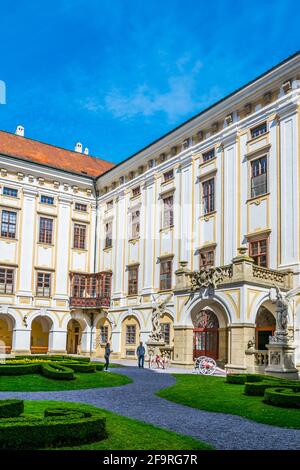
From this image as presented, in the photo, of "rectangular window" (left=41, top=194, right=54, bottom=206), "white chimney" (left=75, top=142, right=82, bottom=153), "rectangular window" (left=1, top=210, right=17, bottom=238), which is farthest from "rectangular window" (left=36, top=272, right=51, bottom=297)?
"white chimney" (left=75, top=142, right=82, bottom=153)

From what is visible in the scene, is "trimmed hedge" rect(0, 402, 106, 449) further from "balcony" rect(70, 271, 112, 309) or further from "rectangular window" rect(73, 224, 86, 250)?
"rectangular window" rect(73, 224, 86, 250)

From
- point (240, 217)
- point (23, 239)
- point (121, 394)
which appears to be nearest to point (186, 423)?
point (121, 394)

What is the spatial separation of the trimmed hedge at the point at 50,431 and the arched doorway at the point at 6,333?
27.5 meters

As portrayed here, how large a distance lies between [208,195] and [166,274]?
549cm

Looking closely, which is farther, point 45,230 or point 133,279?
point 45,230

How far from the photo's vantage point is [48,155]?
41406 millimetres

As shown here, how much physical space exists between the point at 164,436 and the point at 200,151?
2352cm

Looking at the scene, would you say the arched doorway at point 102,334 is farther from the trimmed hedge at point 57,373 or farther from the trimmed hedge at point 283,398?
the trimmed hedge at point 283,398

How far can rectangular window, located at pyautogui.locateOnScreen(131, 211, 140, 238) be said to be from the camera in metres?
34.9

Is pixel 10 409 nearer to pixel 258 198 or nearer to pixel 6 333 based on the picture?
pixel 258 198

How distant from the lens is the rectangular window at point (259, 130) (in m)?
26.3

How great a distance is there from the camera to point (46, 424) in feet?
24.6

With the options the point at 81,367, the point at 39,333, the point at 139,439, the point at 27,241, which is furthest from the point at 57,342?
the point at 139,439

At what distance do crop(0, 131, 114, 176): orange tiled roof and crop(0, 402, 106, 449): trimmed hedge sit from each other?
3073cm
